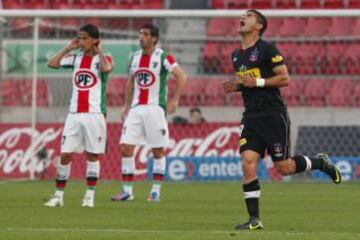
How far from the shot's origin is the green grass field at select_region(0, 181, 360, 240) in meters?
8.63

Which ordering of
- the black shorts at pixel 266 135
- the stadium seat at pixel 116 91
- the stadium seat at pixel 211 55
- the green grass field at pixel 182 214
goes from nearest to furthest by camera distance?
the green grass field at pixel 182 214
the black shorts at pixel 266 135
the stadium seat at pixel 211 55
the stadium seat at pixel 116 91

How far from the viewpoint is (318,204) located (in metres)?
12.8

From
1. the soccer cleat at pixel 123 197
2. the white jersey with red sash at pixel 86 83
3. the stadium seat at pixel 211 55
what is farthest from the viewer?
the stadium seat at pixel 211 55

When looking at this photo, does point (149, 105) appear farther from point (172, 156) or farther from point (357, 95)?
point (357, 95)

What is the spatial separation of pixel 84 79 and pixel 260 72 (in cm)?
376

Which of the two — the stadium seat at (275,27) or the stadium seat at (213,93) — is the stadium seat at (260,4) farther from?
the stadium seat at (213,93)

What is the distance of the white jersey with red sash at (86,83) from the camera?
12703mm

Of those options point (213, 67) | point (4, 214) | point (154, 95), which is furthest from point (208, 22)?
point (4, 214)

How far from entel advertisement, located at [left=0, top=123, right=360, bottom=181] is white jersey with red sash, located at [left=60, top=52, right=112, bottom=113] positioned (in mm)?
5839

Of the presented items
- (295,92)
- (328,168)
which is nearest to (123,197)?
(328,168)

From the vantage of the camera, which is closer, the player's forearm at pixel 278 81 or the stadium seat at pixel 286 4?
the player's forearm at pixel 278 81

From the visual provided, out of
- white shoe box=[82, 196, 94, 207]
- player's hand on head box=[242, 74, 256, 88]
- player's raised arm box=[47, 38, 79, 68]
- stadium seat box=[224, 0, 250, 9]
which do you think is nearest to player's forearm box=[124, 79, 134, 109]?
player's raised arm box=[47, 38, 79, 68]

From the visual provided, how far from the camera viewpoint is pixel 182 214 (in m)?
11.1

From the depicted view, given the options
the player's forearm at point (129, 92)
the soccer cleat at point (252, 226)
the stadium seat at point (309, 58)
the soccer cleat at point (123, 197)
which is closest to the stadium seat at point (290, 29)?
the stadium seat at point (309, 58)
